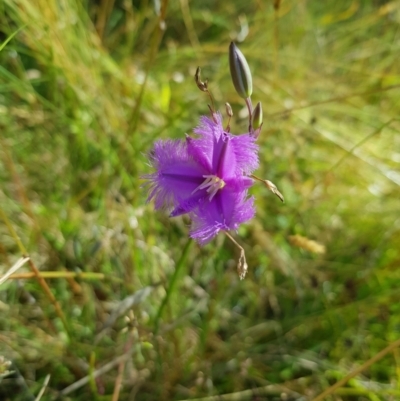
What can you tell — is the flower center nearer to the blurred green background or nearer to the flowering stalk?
→ the flowering stalk

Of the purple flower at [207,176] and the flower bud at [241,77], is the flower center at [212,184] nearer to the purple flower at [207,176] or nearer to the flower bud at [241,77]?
the purple flower at [207,176]

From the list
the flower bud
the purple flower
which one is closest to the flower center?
the purple flower

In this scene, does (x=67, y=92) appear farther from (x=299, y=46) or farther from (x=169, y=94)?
(x=299, y=46)

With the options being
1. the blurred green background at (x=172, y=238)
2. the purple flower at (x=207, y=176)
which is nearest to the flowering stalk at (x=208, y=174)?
the purple flower at (x=207, y=176)

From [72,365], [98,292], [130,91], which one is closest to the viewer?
[72,365]

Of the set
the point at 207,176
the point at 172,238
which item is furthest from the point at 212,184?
the point at 172,238

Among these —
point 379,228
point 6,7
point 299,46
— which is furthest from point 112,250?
point 299,46

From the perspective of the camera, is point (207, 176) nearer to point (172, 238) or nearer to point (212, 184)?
point (212, 184)
